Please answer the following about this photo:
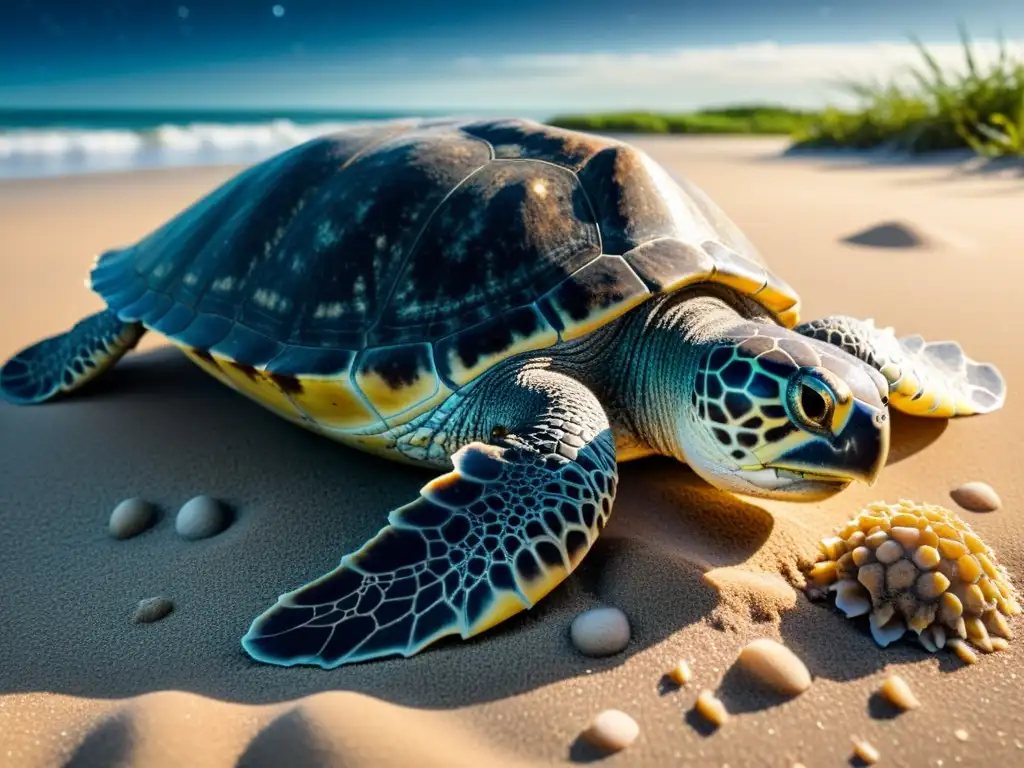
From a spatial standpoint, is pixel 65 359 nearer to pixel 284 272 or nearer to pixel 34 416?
pixel 34 416

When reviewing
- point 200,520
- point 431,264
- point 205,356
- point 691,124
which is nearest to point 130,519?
point 200,520

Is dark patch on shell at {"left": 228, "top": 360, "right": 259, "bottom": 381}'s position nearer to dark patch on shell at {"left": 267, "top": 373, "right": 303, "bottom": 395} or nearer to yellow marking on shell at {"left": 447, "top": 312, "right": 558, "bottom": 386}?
dark patch on shell at {"left": 267, "top": 373, "right": 303, "bottom": 395}

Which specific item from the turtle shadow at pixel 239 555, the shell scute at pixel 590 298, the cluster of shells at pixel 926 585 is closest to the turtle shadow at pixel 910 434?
the turtle shadow at pixel 239 555

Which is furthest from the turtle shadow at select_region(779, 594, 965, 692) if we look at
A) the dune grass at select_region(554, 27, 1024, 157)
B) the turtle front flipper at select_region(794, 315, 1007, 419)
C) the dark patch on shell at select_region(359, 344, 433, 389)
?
the dune grass at select_region(554, 27, 1024, 157)

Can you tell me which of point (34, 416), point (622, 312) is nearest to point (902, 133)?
point (622, 312)

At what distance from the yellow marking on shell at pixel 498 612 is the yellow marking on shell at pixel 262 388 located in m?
1.21

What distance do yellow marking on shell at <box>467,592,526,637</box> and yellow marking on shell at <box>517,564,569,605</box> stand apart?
25 millimetres

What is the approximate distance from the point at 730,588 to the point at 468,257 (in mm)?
1243

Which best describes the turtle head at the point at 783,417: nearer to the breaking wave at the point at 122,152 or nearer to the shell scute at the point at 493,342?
the shell scute at the point at 493,342

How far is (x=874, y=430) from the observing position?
1.82 metres

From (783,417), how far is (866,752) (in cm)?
78

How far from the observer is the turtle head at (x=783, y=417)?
182 centimetres

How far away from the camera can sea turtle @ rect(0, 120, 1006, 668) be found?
176 centimetres

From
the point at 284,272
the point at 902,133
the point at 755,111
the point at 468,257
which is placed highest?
the point at 468,257
